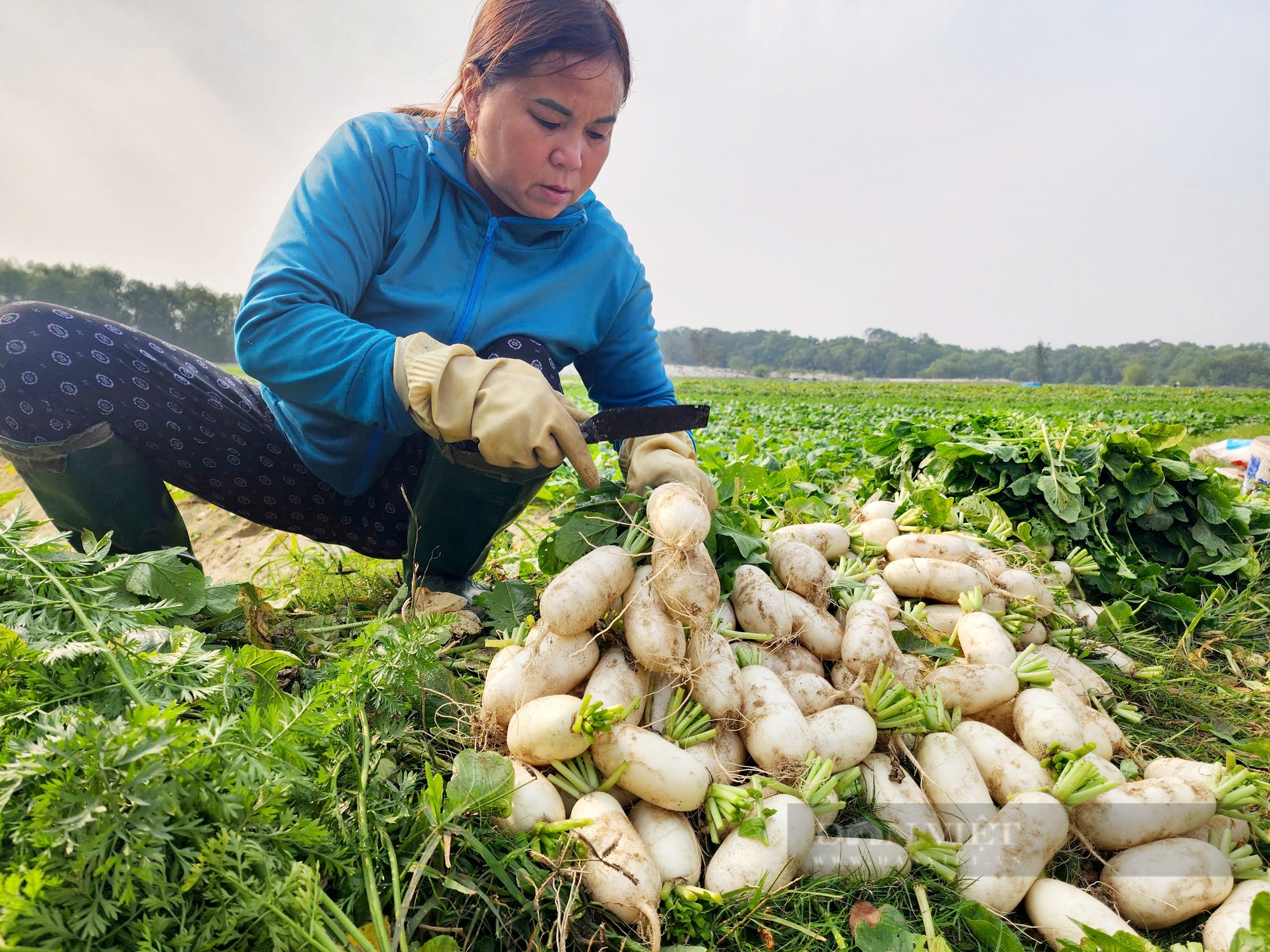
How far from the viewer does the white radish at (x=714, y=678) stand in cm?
165

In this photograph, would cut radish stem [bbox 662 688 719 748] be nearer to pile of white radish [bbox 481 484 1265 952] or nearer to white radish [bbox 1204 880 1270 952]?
pile of white radish [bbox 481 484 1265 952]

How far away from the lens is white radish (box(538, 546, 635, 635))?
1601 millimetres

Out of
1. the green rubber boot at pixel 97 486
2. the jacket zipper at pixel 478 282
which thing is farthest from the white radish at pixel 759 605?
the green rubber boot at pixel 97 486

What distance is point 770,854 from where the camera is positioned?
4.55 ft

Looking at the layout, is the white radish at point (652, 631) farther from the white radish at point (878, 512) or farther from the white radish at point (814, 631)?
the white radish at point (878, 512)

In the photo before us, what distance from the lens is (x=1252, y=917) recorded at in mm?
1226

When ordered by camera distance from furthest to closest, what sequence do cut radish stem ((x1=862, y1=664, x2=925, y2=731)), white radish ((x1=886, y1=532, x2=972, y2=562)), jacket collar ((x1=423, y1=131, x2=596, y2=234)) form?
white radish ((x1=886, y1=532, x2=972, y2=562)) < jacket collar ((x1=423, y1=131, x2=596, y2=234)) < cut radish stem ((x1=862, y1=664, x2=925, y2=731))

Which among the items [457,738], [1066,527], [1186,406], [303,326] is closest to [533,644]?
[457,738]

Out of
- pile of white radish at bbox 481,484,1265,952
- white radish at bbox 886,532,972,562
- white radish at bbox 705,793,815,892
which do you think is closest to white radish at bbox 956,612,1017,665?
pile of white radish at bbox 481,484,1265,952

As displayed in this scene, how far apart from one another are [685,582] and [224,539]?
13.4 feet

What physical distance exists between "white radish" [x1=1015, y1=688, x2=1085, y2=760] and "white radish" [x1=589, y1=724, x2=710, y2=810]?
2.95ft

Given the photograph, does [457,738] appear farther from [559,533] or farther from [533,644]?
[559,533]

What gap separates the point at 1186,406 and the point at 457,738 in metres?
26.3

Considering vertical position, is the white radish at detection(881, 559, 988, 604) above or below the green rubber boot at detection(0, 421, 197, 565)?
below
